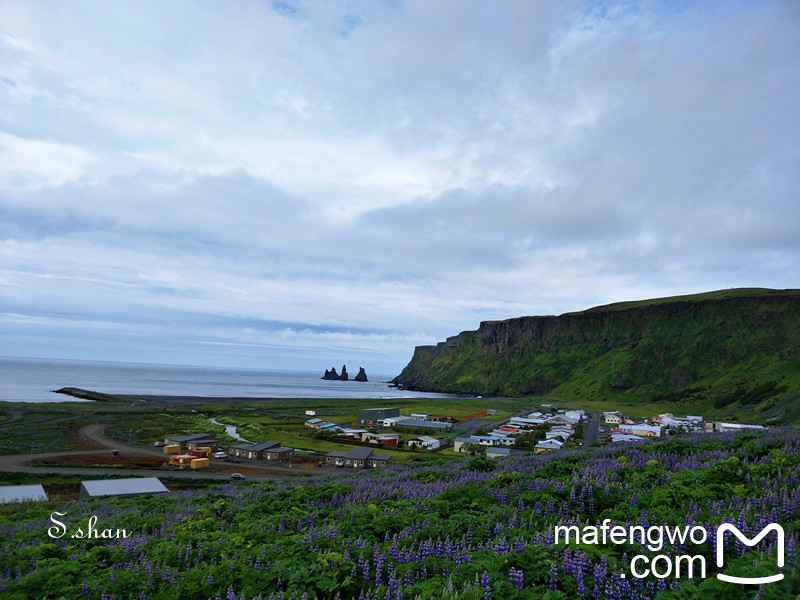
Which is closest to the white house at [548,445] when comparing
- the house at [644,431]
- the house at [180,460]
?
the house at [644,431]

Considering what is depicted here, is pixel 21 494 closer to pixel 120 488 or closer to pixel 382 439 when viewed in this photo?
pixel 120 488

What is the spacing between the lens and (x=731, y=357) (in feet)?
572

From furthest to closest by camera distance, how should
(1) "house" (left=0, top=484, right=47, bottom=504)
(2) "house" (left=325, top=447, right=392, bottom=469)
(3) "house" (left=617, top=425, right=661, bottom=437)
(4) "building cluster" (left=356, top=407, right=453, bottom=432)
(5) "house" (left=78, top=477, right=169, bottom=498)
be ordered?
1. (4) "building cluster" (left=356, top=407, right=453, bottom=432)
2. (3) "house" (left=617, top=425, right=661, bottom=437)
3. (2) "house" (left=325, top=447, right=392, bottom=469)
4. (1) "house" (left=0, top=484, right=47, bottom=504)
5. (5) "house" (left=78, top=477, right=169, bottom=498)

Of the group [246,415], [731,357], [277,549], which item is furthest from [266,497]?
[731,357]

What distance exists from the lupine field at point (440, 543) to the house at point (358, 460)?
4641cm

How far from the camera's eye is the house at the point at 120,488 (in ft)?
101

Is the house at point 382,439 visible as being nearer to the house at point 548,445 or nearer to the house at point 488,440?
the house at point 488,440

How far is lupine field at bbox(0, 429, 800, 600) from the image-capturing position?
6.32m

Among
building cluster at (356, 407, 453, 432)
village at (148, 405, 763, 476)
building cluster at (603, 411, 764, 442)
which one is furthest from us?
building cluster at (356, 407, 453, 432)

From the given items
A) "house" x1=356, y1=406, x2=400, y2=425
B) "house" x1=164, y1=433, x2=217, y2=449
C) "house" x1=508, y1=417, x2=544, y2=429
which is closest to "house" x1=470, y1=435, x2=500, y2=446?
"house" x1=508, y1=417, x2=544, y2=429

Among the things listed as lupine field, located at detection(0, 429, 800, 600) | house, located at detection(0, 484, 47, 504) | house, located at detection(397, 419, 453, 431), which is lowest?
house, located at detection(397, 419, 453, 431)

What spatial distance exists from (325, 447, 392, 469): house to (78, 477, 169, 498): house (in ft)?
94.3

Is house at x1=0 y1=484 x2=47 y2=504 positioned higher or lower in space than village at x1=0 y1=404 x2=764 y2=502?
higher

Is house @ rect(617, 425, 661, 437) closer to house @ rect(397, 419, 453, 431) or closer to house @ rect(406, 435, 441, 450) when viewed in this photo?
house @ rect(397, 419, 453, 431)
